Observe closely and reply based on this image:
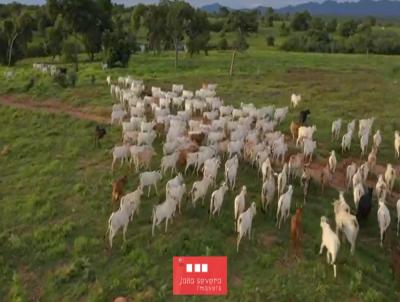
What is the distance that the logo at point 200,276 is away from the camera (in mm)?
12797

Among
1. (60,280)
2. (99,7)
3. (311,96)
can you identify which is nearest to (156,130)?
(60,280)

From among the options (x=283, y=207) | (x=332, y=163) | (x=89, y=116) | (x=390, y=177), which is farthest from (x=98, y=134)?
(x=390, y=177)

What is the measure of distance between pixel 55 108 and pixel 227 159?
1260cm

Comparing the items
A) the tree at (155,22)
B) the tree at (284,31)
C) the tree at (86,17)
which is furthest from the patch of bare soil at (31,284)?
the tree at (284,31)

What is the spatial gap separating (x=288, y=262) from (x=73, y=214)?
644 cm

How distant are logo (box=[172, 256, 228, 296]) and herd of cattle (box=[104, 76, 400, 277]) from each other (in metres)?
0.97

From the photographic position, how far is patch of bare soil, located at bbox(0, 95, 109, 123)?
27.3 meters

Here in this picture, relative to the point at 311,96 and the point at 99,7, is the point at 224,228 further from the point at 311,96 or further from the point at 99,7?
the point at 99,7

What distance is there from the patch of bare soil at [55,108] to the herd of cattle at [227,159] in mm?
1679

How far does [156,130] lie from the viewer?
22781 mm

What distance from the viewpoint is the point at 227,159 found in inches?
791

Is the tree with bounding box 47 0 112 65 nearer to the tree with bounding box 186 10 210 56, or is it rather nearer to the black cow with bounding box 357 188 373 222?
the tree with bounding box 186 10 210 56

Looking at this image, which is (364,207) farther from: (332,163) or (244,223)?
(244,223)

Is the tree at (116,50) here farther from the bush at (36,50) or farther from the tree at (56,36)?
the bush at (36,50)
